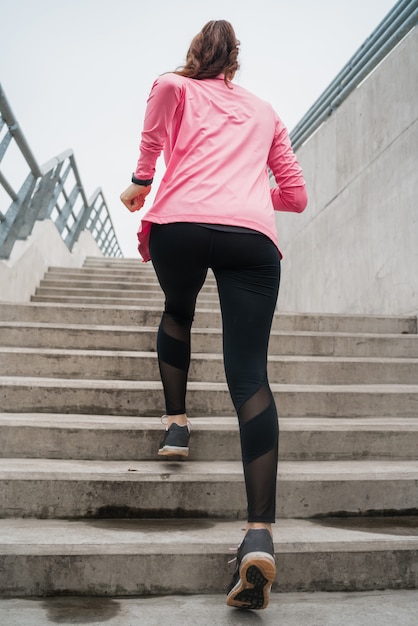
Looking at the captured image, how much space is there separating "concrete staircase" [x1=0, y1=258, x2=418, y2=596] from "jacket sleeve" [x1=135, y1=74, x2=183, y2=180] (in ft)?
3.48

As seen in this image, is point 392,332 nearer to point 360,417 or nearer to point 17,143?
point 360,417

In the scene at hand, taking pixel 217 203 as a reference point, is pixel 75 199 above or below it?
above

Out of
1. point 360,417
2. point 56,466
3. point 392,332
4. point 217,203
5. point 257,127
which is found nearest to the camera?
point 217,203

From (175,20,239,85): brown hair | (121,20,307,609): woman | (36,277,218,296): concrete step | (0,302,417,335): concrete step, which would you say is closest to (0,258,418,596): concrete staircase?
(0,302,417,335): concrete step

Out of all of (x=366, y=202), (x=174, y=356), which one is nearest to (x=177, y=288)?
(x=174, y=356)

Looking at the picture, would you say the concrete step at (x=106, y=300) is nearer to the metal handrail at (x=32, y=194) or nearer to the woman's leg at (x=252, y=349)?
the metal handrail at (x=32, y=194)

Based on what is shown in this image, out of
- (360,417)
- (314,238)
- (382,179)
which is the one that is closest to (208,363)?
(360,417)

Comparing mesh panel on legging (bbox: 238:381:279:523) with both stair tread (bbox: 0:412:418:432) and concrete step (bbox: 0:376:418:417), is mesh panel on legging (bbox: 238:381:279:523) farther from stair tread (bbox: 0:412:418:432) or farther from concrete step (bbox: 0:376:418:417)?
concrete step (bbox: 0:376:418:417)

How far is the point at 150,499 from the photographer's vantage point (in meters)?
1.87

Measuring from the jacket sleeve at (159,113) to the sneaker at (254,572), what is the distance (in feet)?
3.59

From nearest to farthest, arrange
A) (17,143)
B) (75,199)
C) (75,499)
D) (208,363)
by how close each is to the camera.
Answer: (75,499)
(208,363)
(17,143)
(75,199)

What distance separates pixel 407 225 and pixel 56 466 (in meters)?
2.80

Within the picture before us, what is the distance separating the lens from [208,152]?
5.30 feet

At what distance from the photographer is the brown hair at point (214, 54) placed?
5.59 ft
